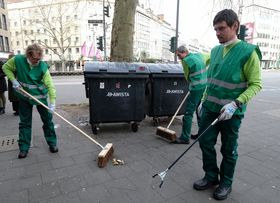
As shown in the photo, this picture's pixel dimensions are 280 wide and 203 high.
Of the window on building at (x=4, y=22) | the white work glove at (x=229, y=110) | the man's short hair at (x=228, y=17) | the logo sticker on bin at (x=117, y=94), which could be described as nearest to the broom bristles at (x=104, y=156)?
the logo sticker on bin at (x=117, y=94)

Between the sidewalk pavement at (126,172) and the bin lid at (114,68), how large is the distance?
1291 millimetres

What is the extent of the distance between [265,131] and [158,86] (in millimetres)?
2577

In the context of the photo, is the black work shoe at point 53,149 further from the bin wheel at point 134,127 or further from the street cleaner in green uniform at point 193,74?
the street cleaner in green uniform at point 193,74

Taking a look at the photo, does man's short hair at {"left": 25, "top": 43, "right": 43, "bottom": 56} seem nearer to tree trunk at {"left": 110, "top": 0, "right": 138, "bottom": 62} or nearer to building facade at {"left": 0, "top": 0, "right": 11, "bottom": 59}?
tree trunk at {"left": 110, "top": 0, "right": 138, "bottom": 62}

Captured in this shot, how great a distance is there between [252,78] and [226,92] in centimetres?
29

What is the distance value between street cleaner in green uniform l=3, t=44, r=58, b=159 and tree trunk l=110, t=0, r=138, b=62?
10.6 feet

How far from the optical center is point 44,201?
8.77 ft

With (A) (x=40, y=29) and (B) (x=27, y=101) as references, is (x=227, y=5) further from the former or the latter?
(A) (x=40, y=29)

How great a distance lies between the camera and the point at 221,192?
9.08ft

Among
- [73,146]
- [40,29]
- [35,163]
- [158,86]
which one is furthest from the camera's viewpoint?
[40,29]

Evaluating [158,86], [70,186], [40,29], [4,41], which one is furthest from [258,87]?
[40,29]

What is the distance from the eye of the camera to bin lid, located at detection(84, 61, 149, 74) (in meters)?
4.66

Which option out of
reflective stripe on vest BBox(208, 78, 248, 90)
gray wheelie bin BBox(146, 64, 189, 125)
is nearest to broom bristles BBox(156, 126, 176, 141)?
gray wheelie bin BBox(146, 64, 189, 125)

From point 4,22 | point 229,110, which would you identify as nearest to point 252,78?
point 229,110
